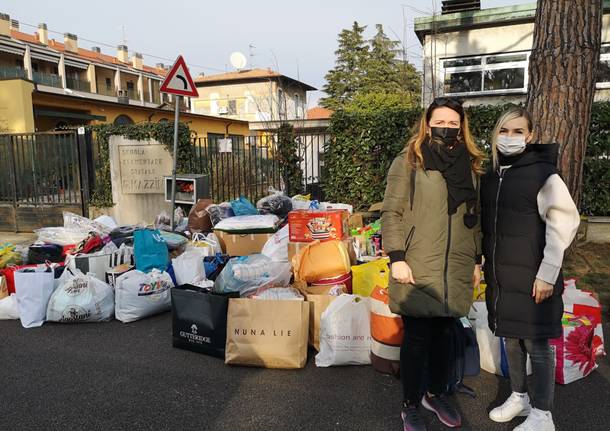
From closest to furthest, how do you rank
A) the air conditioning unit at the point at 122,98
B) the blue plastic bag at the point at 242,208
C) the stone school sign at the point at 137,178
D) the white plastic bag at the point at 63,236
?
1. the white plastic bag at the point at 63,236
2. the blue plastic bag at the point at 242,208
3. the stone school sign at the point at 137,178
4. the air conditioning unit at the point at 122,98

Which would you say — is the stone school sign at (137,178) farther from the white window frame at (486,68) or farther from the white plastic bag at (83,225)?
the white window frame at (486,68)

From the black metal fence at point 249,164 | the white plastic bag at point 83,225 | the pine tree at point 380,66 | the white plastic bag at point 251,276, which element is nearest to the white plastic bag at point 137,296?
the white plastic bag at point 251,276

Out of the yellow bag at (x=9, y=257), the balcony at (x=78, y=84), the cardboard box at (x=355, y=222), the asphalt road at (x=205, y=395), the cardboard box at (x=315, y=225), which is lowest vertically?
the asphalt road at (x=205, y=395)

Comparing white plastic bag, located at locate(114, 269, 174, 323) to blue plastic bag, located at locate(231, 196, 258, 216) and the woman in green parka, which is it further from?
the woman in green parka

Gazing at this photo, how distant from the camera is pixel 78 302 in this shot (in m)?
4.00

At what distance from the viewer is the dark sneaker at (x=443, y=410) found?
2404 millimetres

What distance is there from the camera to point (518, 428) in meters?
2.27

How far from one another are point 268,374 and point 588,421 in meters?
1.91

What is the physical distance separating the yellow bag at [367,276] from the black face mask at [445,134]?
1.57 m

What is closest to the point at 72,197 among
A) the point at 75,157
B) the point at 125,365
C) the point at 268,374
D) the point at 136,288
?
the point at 75,157

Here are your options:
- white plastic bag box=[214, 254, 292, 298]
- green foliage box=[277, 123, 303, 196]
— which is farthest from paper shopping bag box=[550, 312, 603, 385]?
green foliage box=[277, 123, 303, 196]

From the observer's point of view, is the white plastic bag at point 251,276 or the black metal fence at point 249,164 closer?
the white plastic bag at point 251,276

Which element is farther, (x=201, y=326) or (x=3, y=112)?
(x=3, y=112)

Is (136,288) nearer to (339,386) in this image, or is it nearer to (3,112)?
(339,386)
